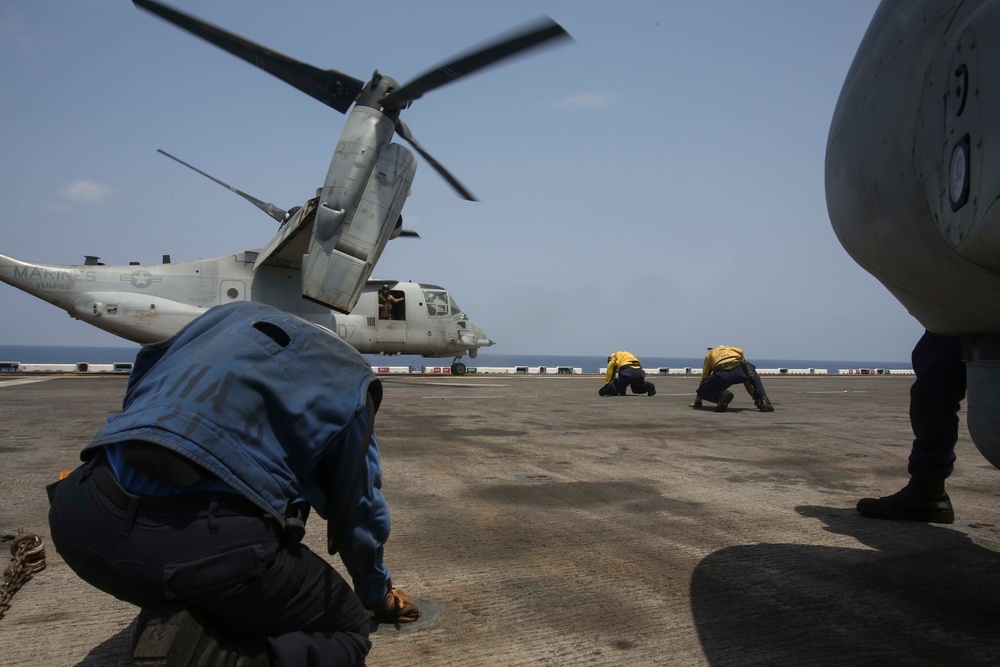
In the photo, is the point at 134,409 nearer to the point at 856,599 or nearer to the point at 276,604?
the point at 276,604

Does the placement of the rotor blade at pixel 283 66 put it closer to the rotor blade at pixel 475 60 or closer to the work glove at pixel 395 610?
the rotor blade at pixel 475 60

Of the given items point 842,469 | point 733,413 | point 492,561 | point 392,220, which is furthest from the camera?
point 392,220

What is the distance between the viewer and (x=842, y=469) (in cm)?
630

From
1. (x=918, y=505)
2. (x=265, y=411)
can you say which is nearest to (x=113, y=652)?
(x=265, y=411)

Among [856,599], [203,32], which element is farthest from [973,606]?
[203,32]

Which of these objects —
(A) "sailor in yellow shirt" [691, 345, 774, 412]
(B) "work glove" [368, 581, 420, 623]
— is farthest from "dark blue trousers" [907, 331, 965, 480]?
(A) "sailor in yellow shirt" [691, 345, 774, 412]

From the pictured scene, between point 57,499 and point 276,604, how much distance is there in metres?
0.65

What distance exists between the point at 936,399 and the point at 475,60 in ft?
A: 30.5

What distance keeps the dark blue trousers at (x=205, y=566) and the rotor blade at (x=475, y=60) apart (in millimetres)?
9841

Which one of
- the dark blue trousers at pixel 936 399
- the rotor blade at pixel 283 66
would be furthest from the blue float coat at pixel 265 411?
the rotor blade at pixel 283 66

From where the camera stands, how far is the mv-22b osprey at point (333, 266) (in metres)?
12.4

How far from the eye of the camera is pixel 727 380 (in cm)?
1180

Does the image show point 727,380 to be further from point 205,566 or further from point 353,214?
point 205,566

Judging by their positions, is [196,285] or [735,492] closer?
[735,492]
